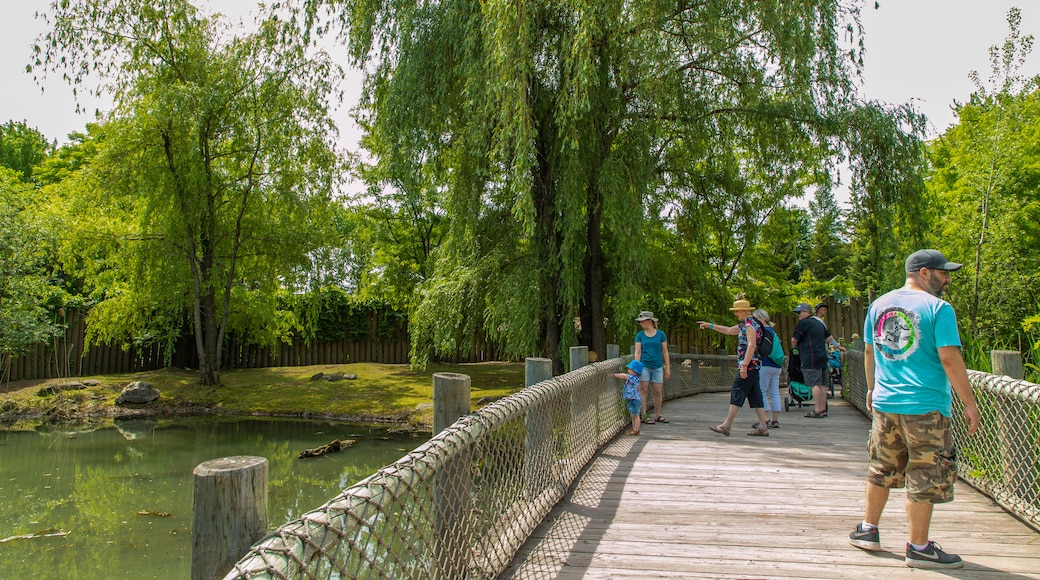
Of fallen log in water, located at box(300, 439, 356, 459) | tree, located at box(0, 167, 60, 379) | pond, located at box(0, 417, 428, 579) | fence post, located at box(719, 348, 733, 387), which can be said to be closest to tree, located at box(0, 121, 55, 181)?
tree, located at box(0, 167, 60, 379)

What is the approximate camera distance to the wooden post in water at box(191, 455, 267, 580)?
1.74 m

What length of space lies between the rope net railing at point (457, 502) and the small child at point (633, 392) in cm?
77

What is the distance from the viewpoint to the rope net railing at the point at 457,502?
1905 mm

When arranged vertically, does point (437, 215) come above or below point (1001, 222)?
above

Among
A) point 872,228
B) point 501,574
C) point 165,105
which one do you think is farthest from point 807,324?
point 165,105

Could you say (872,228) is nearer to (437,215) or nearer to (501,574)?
(501,574)

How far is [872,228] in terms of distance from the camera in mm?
11320

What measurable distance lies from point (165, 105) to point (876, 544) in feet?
55.9

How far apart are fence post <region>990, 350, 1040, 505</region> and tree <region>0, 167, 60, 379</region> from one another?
1790 centimetres

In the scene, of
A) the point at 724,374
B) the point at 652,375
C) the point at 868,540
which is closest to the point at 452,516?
the point at 868,540

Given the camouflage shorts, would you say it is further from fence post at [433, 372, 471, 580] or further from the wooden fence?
the wooden fence

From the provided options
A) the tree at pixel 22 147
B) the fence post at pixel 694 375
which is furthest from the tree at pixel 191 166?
the tree at pixel 22 147

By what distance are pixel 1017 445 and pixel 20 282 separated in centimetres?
1851

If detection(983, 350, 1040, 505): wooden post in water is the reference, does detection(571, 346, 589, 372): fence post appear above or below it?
above
